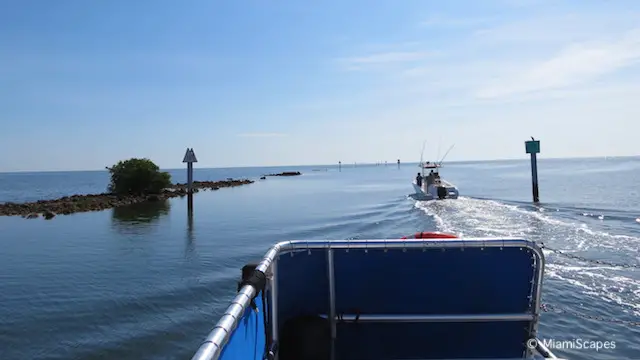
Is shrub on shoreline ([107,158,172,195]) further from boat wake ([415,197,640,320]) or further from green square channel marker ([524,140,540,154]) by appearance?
green square channel marker ([524,140,540,154])

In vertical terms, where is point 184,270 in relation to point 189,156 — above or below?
below

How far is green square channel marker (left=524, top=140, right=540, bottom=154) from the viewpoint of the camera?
33991mm

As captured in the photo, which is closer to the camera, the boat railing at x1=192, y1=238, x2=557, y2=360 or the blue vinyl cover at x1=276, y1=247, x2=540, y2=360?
the boat railing at x1=192, y1=238, x2=557, y2=360

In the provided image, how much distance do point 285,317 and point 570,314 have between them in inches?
300

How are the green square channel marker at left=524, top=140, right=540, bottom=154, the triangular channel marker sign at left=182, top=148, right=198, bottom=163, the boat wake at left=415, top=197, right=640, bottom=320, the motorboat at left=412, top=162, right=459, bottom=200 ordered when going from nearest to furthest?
the boat wake at left=415, top=197, right=640, bottom=320 → the triangular channel marker sign at left=182, top=148, right=198, bottom=163 → the green square channel marker at left=524, top=140, right=540, bottom=154 → the motorboat at left=412, top=162, right=459, bottom=200

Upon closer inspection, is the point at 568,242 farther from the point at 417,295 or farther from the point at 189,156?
the point at 189,156

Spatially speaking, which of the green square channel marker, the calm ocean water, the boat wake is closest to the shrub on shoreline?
the calm ocean water

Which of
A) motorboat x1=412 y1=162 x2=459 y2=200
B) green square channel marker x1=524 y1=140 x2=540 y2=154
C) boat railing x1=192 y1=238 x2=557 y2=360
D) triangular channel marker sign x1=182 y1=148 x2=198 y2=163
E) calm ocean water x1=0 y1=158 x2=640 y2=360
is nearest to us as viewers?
boat railing x1=192 y1=238 x2=557 y2=360

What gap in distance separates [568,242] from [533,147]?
19.8m

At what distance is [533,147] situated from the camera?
112 ft

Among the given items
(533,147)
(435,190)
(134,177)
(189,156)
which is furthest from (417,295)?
(134,177)

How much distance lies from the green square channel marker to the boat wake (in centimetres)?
650

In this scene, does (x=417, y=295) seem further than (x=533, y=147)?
No

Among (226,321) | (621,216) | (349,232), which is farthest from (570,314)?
(621,216)
